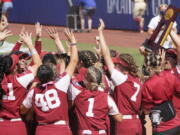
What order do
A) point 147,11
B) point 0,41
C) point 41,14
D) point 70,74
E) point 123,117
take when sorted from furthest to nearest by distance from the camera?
1. point 41,14
2. point 147,11
3. point 0,41
4. point 123,117
5. point 70,74

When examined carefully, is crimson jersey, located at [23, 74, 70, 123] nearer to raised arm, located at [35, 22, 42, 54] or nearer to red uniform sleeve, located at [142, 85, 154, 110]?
red uniform sleeve, located at [142, 85, 154, 110]

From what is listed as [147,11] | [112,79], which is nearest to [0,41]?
[112,79]

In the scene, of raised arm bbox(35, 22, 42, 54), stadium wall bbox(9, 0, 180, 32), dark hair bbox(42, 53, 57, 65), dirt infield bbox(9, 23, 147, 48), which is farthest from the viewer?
stadium wall bbox(9, 0, 180, 32)

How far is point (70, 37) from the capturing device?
7840 millimetres

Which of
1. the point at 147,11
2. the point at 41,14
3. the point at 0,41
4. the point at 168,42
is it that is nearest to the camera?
the point at 0,41

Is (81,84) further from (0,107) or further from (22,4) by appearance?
(22,4)

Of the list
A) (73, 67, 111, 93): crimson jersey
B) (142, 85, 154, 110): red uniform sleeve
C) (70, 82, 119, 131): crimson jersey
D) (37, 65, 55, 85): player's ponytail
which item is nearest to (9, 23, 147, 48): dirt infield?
(73, 67, 111, 93): crimson jersey

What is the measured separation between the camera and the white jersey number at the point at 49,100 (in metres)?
7.26

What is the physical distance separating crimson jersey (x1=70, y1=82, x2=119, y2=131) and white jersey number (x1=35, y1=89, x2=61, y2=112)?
0.37 metres

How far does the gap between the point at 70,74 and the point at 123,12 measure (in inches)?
705

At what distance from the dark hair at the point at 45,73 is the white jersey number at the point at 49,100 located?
0.17 metres

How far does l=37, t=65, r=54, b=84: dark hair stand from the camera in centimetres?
729

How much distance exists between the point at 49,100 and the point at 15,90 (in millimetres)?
560

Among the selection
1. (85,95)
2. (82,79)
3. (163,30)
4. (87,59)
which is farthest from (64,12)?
(85,95)
